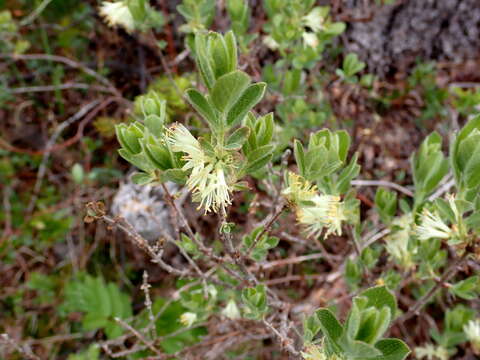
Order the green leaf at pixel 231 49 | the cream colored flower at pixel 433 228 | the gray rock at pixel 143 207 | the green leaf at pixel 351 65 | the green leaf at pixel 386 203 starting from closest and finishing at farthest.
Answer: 1. the green leaf at pixel 231 49
2. the cream colored flower at pixel 433 228
3. the green leaf at pixel 386 203
4. the green leaf at pixel 351 65
5. the gray rock at pixel 143 207

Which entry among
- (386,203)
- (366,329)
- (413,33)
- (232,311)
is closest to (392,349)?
(366,329)

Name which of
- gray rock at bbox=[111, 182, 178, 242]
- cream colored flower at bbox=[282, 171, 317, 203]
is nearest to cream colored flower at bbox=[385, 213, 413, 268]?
cream colored flower at bbox=[282, 171, 317, 203]

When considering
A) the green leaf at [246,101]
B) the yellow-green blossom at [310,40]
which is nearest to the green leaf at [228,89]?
the green leaf at [246,101]

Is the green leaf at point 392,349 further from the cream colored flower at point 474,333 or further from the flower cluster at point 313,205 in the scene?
the cream colored flower at point 474,333

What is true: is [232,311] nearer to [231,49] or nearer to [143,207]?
[143,207]

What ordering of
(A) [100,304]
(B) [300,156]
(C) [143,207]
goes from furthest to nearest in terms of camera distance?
1. (C) [143,207]
2. (A) [100,304]
3. (B) [300,156]

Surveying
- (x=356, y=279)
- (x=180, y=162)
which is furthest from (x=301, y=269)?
(x=180, y=162)

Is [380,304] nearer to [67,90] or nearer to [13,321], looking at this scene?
[13,321]

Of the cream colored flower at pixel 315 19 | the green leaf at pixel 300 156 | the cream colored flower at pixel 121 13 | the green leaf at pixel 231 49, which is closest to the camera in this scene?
the green leaf at pixel 231 49
